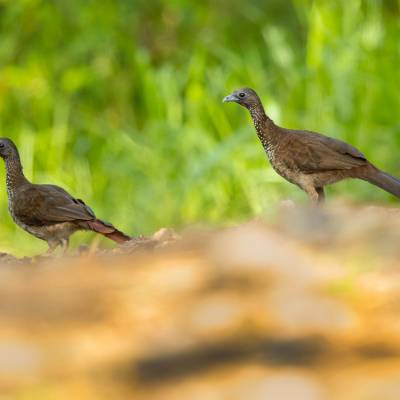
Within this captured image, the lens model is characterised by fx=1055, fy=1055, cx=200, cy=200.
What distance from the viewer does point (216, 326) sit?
2.71 metres

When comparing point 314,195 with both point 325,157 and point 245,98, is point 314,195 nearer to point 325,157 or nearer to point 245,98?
point 325,157

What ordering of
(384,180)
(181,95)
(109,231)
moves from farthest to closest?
(181,95) → (384,180) → (109,231)

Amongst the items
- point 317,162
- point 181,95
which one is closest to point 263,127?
A: point 317,162

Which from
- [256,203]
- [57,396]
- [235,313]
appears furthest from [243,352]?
[256,203]

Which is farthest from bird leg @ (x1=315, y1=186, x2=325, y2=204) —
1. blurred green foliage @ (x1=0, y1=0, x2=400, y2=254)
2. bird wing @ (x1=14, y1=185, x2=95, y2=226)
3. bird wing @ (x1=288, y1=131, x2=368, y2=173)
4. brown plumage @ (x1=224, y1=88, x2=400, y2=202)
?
blurred green foliage @ (x1=0, y1=0, x2=400, y2=254)

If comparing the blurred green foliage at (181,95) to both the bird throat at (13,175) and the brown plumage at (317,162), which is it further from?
the bird throat at (13,175)

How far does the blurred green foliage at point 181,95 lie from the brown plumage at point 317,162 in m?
2.00

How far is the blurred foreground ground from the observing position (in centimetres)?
253

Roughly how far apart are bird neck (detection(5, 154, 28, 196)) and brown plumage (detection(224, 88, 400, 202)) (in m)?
1.62

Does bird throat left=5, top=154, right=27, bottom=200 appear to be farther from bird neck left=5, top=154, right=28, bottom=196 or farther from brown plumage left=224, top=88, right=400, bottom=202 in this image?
brown plumage left=224, top=88, right=400, bottom=202

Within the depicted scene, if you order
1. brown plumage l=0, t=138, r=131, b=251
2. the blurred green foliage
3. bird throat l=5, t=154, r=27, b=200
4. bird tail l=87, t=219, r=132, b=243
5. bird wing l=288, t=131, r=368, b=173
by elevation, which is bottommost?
bird tail l=87, t=219, r=132, b=243

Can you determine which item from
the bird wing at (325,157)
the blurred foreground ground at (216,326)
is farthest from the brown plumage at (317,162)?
the blurred foreground ground at (216,326)

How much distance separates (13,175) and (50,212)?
62cm

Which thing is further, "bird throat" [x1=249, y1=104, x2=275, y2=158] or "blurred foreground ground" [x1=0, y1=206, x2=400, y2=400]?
"bird throat" [x1=249, y1=104, x2=275, y2=158]
